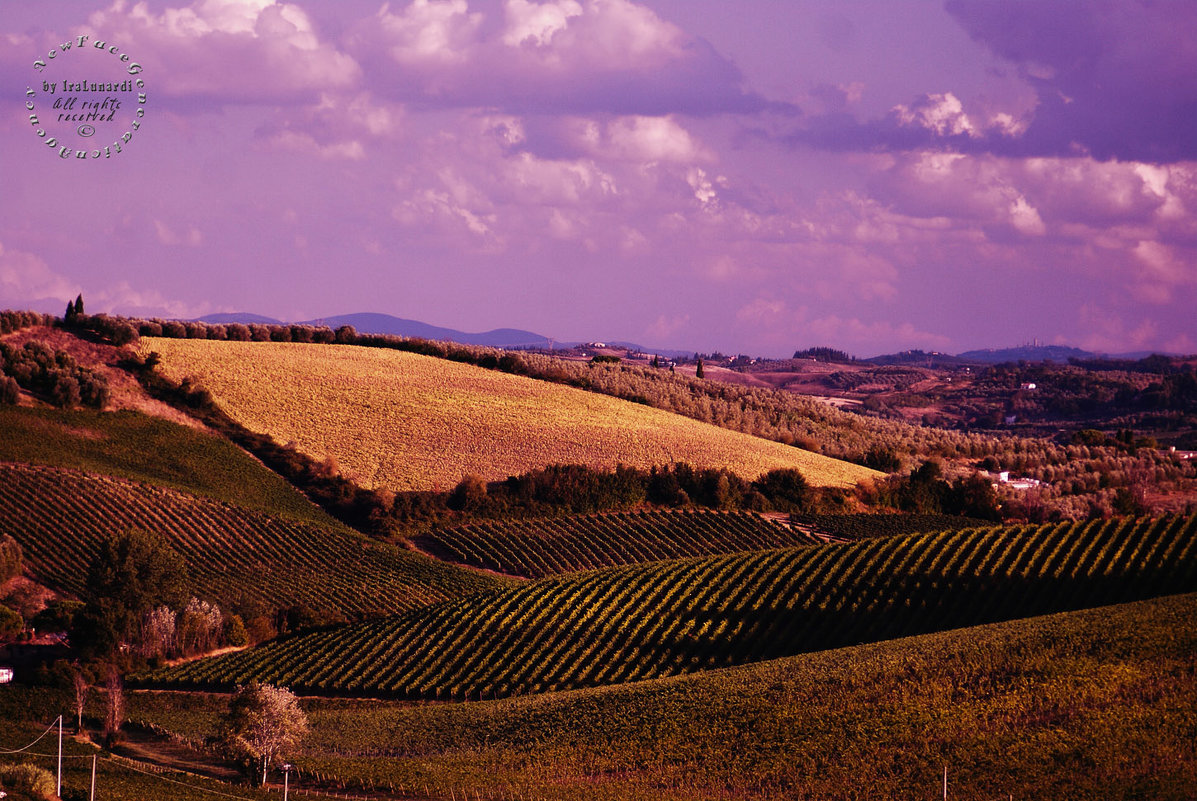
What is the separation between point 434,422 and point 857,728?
61248 millimetres

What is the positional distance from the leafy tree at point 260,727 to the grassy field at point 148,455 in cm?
3599

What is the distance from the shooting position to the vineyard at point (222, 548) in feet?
209

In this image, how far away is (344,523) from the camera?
75.9 metres

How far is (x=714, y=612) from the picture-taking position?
188 ft

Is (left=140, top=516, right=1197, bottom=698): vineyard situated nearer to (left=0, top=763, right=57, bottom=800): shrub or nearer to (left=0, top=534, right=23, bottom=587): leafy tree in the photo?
(left=0, top=534, right=23, bottom=587): leafy tree

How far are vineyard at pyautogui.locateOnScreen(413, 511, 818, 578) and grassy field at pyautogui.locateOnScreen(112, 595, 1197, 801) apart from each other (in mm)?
23914

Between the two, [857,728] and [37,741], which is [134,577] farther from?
[857,728]

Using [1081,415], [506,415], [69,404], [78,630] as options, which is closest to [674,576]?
[78,630]

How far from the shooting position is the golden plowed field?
86062 mm

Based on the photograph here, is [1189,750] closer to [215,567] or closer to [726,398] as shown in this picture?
[215,567]

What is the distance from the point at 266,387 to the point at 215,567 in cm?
3184

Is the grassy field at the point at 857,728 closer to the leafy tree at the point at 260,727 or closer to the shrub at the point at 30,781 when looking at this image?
the leafy tree at the point at 260,727

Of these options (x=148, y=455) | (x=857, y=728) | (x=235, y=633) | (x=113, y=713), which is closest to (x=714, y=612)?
(x=857, y=728)

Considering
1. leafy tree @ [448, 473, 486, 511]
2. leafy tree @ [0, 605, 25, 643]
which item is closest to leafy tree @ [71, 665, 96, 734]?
leafy tree @ [0, 605, 25, 643]
